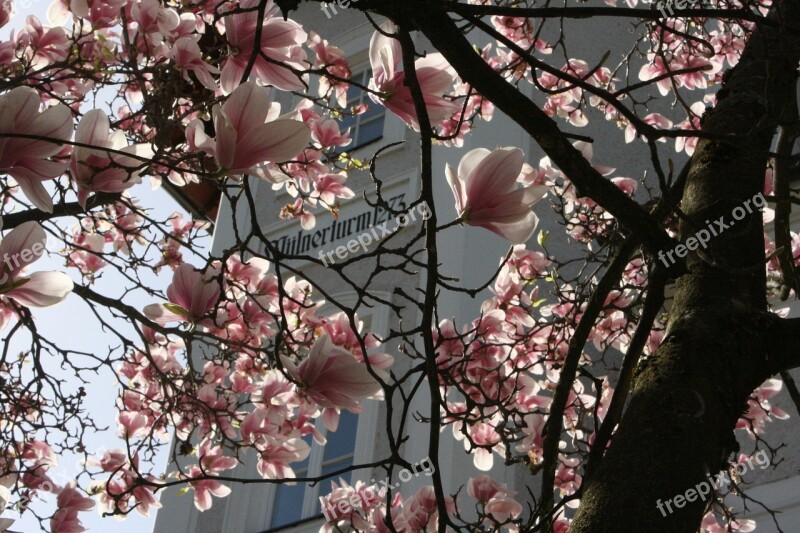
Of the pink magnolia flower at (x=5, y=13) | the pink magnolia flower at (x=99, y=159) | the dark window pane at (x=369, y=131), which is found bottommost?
the pink magnolia flower at (x=99, y=159)

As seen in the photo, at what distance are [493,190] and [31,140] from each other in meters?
A: 0.83

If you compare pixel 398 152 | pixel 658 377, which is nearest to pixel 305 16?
pixel 398 152

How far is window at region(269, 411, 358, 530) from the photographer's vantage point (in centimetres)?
640

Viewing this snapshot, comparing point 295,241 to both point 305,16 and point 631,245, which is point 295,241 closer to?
point 305,16

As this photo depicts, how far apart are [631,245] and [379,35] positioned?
78 cm

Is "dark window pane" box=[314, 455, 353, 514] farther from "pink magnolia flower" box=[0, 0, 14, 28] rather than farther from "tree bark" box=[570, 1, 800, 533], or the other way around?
"tree bark" box=[570, 1, 800, 533]

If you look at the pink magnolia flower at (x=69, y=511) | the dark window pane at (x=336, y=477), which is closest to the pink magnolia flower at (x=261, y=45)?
the pink magnolia flower at (x=69, y=511)

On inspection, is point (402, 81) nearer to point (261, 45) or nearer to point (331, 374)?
point (261, 45)

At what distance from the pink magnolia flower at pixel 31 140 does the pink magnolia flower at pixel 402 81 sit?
0.62 metres

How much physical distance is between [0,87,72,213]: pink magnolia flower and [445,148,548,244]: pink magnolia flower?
0.71 metres

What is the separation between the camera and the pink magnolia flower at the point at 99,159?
5.56 feet

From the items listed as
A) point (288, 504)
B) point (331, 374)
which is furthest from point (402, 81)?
point (288, 504)

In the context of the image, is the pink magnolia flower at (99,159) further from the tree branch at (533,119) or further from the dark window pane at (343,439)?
the dark window pane at (343,439)

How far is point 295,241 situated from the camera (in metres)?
7.85
